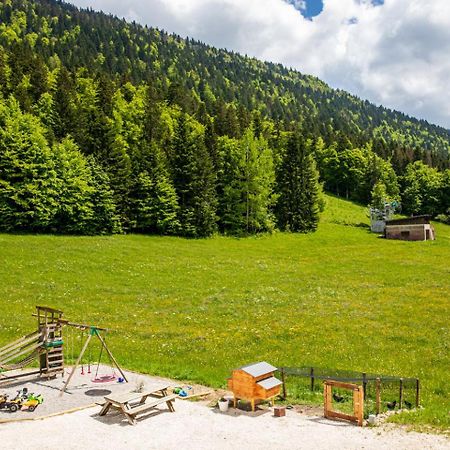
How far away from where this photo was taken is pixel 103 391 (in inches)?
789

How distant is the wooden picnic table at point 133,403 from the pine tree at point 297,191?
221 ft

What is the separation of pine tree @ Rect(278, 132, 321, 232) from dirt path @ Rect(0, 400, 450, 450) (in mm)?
68213

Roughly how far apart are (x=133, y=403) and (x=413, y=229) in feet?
234

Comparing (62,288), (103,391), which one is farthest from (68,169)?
(103,391)

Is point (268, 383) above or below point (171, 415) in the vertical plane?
above

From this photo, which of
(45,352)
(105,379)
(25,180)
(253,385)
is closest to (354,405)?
(253,385)

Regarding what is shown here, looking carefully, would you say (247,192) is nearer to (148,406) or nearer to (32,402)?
(32,402)

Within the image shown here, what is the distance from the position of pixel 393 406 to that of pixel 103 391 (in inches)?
467

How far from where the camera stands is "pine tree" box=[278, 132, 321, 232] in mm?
84500

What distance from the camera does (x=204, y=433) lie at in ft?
50.0

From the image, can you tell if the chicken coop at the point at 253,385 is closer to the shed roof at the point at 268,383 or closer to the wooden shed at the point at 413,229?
the shed roof at the point at 268,383

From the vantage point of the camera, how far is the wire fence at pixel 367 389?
709 inches

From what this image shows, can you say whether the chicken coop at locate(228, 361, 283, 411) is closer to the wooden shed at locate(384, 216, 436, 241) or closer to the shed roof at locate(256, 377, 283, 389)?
the shed roof at locate(256, 377, 283, 389)

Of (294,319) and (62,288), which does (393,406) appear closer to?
(294,319)
